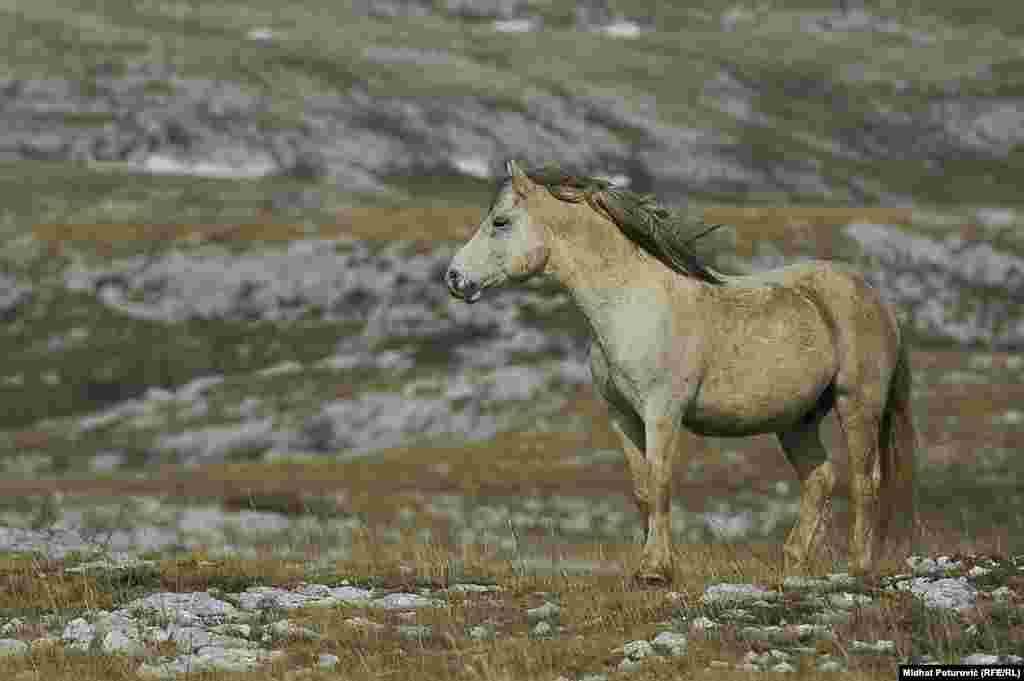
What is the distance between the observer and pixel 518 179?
1296cm

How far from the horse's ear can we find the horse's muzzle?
105 cm

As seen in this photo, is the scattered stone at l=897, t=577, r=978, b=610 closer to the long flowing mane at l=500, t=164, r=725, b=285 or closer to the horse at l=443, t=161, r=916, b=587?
the horse at l=443, t=161, r=916, b=587

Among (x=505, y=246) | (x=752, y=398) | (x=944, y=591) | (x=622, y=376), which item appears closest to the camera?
(x=944, y=591)

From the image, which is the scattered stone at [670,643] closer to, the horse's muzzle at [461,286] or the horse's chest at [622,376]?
the horse's chest at [622,376]

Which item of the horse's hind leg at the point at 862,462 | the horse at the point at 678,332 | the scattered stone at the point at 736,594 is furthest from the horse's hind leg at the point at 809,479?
the scattered stone at the point at 736,594

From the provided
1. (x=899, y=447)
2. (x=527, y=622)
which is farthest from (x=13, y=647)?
(x=899, y=447)

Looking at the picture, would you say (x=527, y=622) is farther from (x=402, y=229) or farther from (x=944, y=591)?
(x=402, y=229)

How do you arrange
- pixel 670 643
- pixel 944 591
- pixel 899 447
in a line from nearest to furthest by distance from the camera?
pixel 670 643 < pixel 944 591 < pixel 899 447

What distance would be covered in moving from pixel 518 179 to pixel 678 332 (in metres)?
2.16

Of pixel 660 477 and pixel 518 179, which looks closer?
pixel 660 477

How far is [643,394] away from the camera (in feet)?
41.5

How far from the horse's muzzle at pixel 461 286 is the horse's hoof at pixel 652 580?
10.2 ft

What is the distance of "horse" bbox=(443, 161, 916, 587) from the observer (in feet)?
41.8

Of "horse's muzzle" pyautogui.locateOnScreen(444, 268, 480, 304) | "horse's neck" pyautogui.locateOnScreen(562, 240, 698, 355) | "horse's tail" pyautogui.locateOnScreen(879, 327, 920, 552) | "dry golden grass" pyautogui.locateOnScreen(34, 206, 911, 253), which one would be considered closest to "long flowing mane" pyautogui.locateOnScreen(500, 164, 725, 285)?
"horse's neck" pyautogui.locateOnScreen(562, 240, 698, 355)
